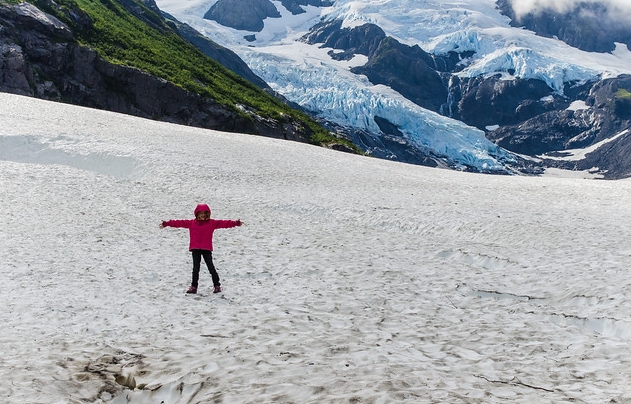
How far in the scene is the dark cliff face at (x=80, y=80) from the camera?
4859 cm

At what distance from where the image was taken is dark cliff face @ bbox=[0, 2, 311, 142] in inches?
1913

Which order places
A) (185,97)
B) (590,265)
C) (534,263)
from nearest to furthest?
(590,265), (534,263), (185,97)

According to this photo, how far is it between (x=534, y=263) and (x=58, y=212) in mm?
17740

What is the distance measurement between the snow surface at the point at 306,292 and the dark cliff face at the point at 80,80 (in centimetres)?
2583

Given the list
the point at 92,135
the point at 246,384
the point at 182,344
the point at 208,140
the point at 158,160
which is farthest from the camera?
the point at 208,140

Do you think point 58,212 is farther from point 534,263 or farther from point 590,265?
point 590,265

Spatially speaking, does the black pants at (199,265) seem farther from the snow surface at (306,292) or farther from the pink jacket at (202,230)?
the snow surface at (306,292)

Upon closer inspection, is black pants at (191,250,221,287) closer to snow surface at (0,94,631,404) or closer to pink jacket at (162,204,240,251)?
pink jacket at (162,204,240,251)

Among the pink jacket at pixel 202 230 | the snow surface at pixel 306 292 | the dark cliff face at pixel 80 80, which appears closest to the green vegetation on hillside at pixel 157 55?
the dark cliff face at pixel 80 80

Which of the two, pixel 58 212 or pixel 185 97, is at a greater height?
pixel 185 97

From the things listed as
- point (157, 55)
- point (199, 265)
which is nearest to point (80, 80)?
point (157, 55)

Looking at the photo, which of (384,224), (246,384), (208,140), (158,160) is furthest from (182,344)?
(208,140)

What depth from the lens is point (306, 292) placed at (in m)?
12.0

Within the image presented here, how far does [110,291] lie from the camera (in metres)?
11.6
